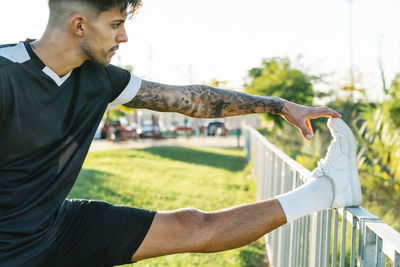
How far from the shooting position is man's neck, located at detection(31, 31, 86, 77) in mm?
2439

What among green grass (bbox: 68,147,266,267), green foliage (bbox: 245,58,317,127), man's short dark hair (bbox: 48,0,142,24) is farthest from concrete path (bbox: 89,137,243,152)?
man's short dark hair (bbox: 48,0,142,24)

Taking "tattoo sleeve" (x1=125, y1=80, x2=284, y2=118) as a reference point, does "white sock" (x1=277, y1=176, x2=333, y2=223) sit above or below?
below

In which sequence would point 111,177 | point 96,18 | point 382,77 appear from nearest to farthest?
point 96,18 → point 382,77 → point 111,177

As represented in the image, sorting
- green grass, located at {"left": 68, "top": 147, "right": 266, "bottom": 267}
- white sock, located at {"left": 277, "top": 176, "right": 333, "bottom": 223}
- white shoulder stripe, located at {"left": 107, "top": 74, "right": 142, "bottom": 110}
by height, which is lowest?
green grass, located at {"left": 68, "top": 147, "right": 266, "bottom": 267}

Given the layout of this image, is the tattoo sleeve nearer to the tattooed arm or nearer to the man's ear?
the tattooed arm

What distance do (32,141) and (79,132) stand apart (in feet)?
0.94

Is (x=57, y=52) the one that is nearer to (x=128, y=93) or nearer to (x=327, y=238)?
(x=128, y=93)

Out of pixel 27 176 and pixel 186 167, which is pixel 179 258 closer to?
pixel 27 176

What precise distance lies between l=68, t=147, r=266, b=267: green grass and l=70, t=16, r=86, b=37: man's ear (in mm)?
2947

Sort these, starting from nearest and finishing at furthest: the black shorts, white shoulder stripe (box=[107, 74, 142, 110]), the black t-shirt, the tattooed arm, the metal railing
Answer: the metal railing → the black t-shirt → the black shorts → white shoulder stripe (box=[107, 74, 142, 110]) → the tattooed arm

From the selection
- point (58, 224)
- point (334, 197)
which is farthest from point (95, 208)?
point (334, 197)

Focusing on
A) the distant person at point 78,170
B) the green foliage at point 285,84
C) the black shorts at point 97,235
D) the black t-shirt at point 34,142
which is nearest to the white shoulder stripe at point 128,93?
the distant person at point 78,170

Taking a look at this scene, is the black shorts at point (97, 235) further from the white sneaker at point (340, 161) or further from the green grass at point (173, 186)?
the green grass at point (173, 186)

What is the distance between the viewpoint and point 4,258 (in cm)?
233
